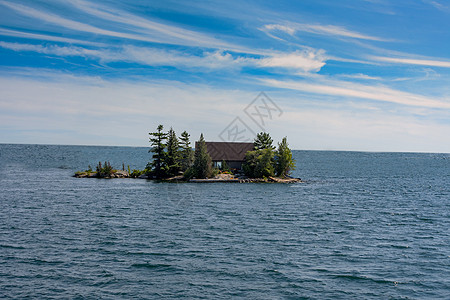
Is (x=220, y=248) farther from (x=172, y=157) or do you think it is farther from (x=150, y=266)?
(x=172, y=157)

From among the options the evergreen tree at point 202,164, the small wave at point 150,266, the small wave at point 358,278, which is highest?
the evergreen tree at point 202,164

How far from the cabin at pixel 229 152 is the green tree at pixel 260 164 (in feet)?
18.5

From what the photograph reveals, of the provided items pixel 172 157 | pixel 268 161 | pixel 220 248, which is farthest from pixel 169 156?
pixel 220 248

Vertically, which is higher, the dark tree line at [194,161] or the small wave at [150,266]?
the dark tree line at [194,161]

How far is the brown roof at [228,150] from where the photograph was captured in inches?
3873

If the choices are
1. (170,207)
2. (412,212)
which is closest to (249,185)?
(170,207)

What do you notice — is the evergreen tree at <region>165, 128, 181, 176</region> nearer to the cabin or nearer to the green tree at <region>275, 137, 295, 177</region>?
the cabin

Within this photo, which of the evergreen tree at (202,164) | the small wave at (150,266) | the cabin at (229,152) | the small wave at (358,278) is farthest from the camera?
the cabin at (229,152)

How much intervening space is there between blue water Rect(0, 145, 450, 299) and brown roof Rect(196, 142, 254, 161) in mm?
36842

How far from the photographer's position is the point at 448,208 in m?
57.8

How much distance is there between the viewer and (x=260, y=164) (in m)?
91.1

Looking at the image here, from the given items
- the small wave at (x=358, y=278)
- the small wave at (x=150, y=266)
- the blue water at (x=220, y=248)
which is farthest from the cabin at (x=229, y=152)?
the small wave at (x=358, y=278)

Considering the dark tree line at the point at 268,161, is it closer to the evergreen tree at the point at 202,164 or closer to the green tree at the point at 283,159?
the green tree at the point at 283,159

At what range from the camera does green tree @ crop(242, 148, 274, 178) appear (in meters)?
90.7
